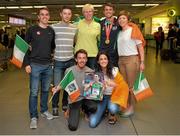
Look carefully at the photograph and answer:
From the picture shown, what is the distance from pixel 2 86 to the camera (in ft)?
20.6

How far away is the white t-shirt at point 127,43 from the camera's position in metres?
3.87

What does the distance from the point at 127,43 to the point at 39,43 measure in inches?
47.5

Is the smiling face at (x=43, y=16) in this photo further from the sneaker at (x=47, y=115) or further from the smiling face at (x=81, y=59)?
the sneaker at (x=47, y=115)

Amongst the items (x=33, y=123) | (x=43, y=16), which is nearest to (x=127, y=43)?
(x=43, y=16)

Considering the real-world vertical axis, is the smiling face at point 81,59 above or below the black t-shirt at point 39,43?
below

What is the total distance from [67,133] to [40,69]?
87 cm

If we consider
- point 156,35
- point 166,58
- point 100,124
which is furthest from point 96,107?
point 156,35

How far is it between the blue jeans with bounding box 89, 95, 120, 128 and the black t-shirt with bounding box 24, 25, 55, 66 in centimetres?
92

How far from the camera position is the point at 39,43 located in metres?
3.50

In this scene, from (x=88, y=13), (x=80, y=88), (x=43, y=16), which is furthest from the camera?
(x=88, y=13)

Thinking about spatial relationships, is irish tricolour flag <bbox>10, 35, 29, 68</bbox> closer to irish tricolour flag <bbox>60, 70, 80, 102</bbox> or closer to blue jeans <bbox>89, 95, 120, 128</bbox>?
irish tricolour flag <bbox>60, 70, 80, 102</bbox>

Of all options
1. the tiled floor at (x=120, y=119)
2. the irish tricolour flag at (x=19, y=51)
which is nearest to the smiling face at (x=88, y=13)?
the irish tricolour flag at (x=19, y=51)

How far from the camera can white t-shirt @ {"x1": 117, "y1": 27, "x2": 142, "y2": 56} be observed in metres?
3.87

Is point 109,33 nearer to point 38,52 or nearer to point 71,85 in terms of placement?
point 71,85
